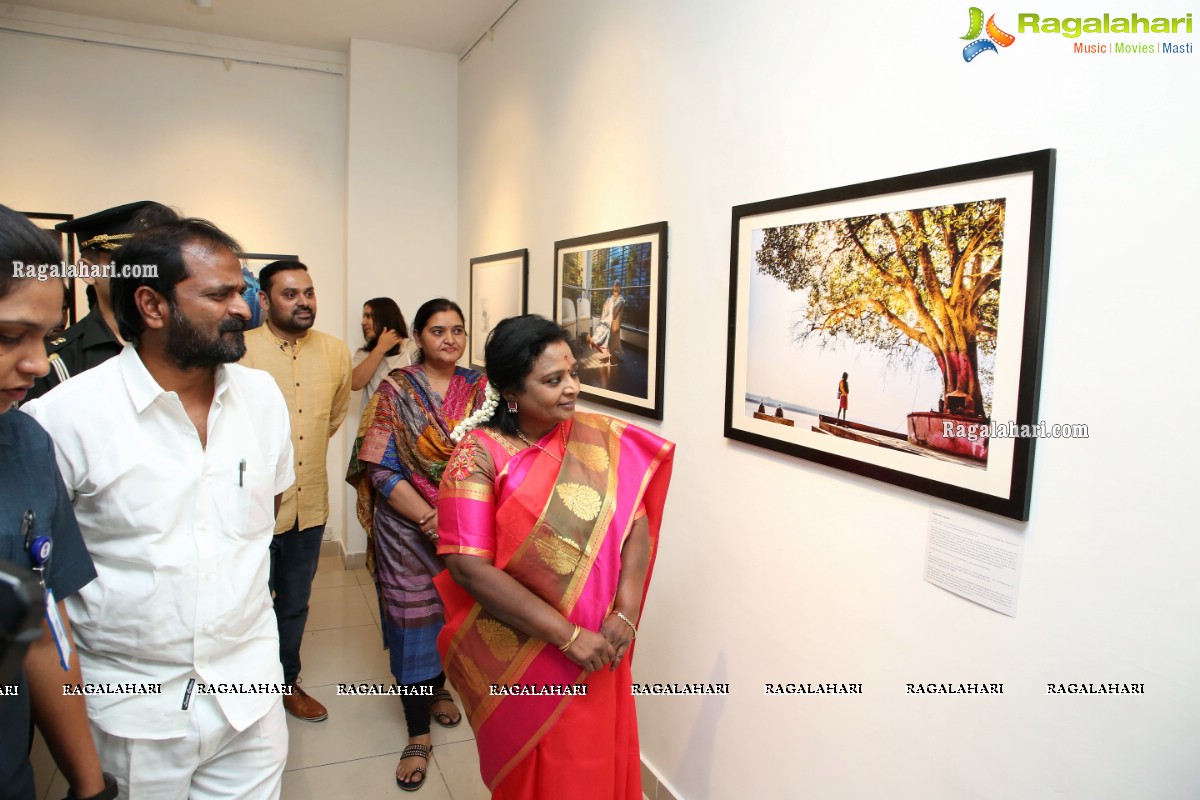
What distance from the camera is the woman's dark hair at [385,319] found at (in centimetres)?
446

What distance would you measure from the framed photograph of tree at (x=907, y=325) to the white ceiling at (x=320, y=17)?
2.80 meters

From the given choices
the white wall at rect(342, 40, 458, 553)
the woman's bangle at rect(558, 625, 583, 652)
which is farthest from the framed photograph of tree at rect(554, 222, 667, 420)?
the white wall at rect(342, 40, 458, 553)

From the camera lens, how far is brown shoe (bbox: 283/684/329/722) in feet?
9.80

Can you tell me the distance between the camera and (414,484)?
8.82 feet

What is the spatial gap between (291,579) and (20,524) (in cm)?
200

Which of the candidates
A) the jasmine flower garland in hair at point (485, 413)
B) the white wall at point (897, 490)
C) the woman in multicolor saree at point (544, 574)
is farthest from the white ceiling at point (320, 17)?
the woman in multicolor saree at point (544, 574)

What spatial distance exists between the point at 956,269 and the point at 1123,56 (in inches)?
15.6

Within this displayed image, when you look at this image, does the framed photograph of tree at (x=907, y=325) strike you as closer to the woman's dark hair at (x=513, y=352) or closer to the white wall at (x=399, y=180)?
the woman's dark hair at (x=513, y=352)

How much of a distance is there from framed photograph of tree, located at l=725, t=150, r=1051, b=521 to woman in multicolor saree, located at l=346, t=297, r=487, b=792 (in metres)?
1.26

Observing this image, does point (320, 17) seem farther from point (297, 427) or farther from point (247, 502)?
point (247, 502)

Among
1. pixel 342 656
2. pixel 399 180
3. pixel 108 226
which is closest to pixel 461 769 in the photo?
pixel 342 656

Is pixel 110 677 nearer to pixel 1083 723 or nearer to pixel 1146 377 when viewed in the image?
pixel 1083 723

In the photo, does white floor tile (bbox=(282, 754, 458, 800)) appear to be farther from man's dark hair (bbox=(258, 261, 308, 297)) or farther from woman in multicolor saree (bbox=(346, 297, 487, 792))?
man's dark hair (bbox=(258, 261, 308, 297))

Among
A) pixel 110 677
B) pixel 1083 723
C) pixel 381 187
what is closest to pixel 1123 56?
pixel 1083 723
